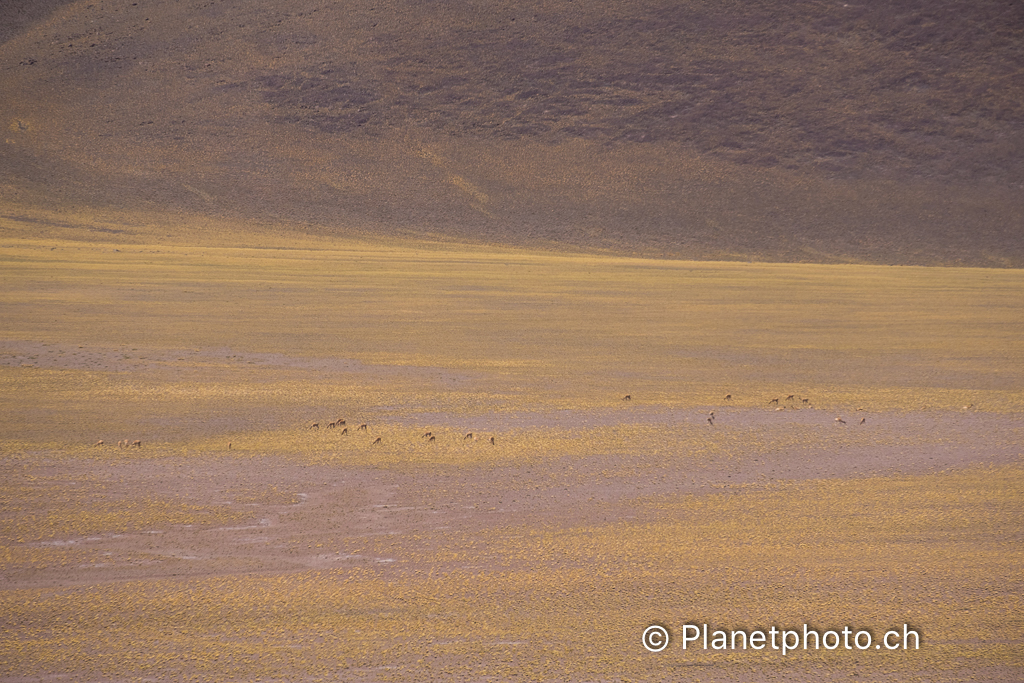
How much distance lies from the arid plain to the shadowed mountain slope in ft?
94.4

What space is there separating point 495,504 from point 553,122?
4810 centimetres

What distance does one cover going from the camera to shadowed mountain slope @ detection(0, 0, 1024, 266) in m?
43.6

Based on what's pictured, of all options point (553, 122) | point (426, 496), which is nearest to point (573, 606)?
point (426, 496)

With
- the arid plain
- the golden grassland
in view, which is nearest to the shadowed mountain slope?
the arid plain

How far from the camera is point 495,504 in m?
6.34

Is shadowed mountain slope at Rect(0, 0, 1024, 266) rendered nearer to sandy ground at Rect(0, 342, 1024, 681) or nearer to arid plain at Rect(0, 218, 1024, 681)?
arid plain at Rect(0, 218, 1024, 681)

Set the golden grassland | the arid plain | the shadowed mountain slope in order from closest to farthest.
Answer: the golden grassland, the arid plain, the shadowed mountain slope

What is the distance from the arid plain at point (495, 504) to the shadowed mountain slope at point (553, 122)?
28766 millimetres

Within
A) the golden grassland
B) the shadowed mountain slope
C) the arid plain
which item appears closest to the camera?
the golden grassland

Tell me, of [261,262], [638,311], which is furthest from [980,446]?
[261,262]

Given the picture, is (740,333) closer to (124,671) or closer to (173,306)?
(173,306)

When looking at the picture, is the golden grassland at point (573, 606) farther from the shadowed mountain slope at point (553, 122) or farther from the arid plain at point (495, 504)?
the shadowed mountain slope at point (553, 122)

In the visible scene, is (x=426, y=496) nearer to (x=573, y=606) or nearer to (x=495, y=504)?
(x=495, y=504)

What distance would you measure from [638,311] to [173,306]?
8833mm
